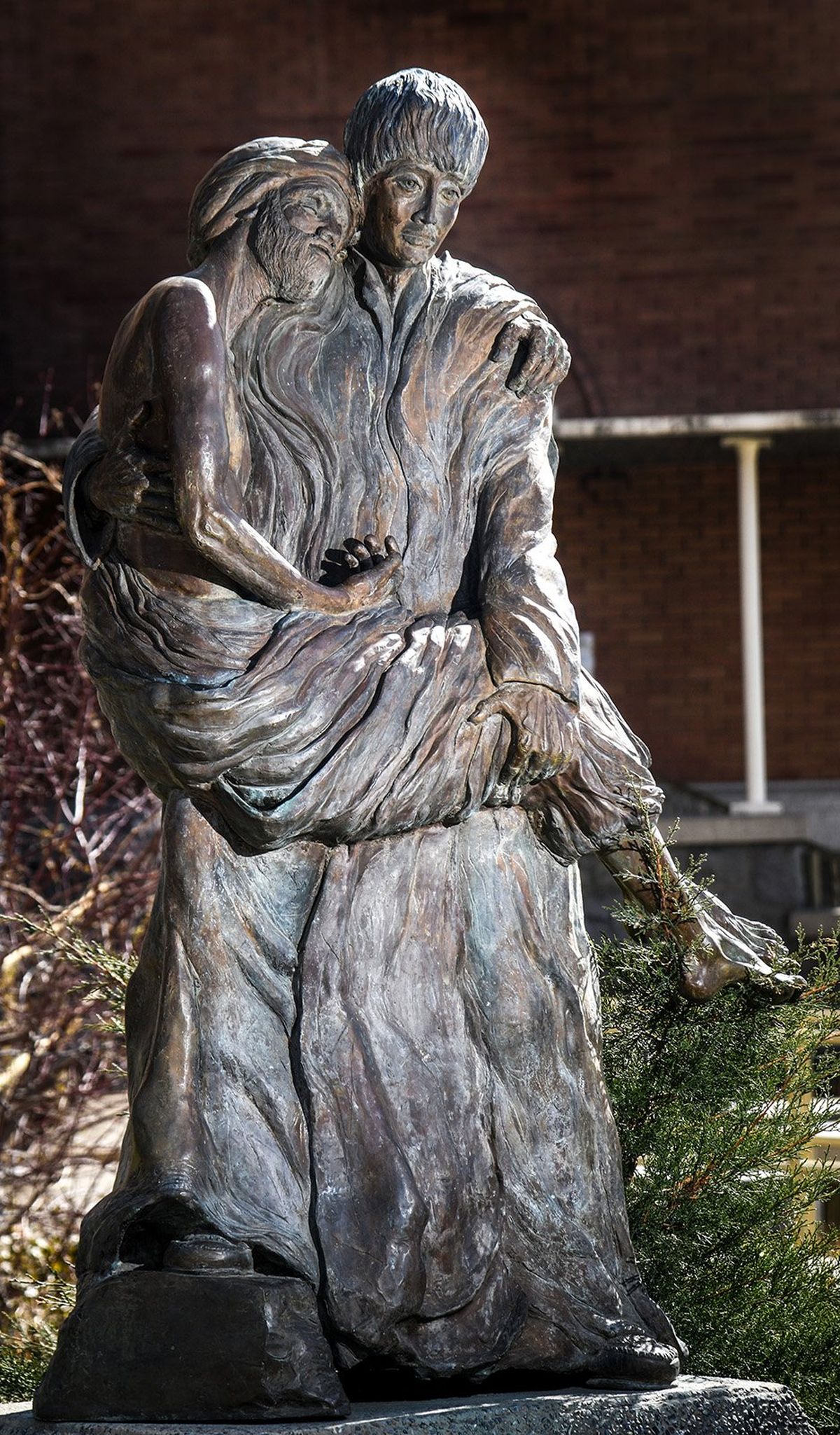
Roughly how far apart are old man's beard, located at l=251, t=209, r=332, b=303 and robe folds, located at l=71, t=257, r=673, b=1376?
0.23 feet

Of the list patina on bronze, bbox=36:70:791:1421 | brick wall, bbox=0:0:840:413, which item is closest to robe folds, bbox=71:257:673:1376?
patina on bronze, bbox=36:70:791:1421

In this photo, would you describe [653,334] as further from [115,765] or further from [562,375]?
[562,375]

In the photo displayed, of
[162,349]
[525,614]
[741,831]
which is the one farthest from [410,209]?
[741,831]

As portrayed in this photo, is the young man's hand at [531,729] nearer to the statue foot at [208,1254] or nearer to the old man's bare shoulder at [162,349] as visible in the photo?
the old man's bare shoulder at [162,349]

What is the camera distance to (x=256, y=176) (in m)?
3.10

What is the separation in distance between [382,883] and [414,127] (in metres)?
1.12

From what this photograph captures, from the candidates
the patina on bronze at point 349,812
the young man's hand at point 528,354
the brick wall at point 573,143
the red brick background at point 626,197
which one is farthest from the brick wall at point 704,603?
the patina on bronze at point 349,812

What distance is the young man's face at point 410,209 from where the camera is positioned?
3.13 metres

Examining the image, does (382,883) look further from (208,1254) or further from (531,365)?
(531,365)

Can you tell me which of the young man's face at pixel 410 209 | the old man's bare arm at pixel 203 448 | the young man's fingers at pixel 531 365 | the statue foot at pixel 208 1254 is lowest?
the statue foot at pixel 208 1254

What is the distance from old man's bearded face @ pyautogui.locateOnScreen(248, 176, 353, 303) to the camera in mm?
3092

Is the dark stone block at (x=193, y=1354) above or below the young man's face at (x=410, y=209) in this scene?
below

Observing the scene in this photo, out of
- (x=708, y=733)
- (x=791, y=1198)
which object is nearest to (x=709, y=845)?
(x=708, y=733)

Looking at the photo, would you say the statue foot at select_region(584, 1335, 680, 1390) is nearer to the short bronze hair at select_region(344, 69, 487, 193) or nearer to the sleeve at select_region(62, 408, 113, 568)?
the sleeve at select_region(62, 408, 113, 568)
